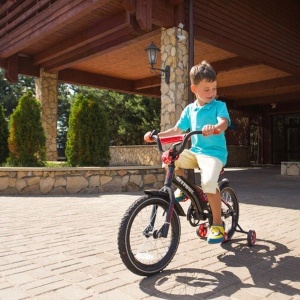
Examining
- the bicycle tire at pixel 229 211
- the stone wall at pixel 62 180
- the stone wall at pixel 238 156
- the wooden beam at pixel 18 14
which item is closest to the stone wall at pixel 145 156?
the stone wall at pixel 238 156

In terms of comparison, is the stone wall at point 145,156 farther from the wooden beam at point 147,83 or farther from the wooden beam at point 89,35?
the wooden beam at point 89,35

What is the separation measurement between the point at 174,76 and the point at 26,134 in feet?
12.6

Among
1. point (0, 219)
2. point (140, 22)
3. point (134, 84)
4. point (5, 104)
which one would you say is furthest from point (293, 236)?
point (5, 104)

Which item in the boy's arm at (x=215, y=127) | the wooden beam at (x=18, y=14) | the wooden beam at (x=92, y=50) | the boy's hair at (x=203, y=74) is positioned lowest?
the boy's arm at (x=215, y=127)

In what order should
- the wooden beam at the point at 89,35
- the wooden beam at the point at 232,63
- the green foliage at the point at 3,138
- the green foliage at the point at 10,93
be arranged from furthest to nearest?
1. the green foliage at the point at 10,93
2. the wooden beam at the point at 232,63
3. the green foliage at the point at 3,138
4. the wooden beam at the point at 89,35

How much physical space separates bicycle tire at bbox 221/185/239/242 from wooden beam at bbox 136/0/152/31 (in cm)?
487

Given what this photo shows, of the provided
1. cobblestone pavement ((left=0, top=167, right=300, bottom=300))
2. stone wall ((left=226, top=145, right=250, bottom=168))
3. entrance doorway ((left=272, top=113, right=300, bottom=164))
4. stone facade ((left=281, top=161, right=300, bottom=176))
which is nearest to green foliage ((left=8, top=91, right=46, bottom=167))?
cobblestone pavement ((left=0, top=167, right=300, bottom=300))

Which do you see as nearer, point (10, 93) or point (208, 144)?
point (208, 144)

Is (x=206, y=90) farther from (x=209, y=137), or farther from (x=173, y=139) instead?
(x=173, y=139)

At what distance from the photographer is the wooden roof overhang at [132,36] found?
8297 millimetres

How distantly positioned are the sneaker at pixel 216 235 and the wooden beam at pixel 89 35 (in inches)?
243

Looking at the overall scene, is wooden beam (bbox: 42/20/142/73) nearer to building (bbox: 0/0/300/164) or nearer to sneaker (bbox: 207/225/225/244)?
building (bbox: 0/0/300/164)

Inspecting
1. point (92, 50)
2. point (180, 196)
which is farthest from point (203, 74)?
point (92, 50)

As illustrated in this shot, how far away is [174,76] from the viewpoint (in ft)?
27.6
